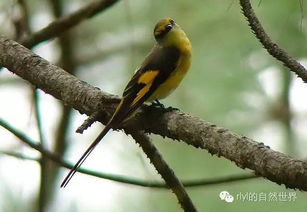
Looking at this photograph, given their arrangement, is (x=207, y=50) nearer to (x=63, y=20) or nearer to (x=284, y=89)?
(x=284, y=89)

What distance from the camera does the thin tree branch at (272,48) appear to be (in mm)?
1958

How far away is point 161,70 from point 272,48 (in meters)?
0.97

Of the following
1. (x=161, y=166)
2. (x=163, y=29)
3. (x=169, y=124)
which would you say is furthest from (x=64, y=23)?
(x=169, y=124)

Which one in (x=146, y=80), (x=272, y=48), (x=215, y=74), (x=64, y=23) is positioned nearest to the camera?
(x=272, y=48)

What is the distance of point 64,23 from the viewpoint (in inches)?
136

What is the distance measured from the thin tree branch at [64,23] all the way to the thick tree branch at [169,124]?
610 millimetres

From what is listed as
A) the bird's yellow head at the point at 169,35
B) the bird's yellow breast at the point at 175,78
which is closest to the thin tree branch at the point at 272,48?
the bird's yellow breast at the point at 175,78

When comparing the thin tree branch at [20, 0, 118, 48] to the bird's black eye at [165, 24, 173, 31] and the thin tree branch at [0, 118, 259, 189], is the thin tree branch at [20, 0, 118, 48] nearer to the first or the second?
the bird's black eye at [165, 24, 173, 31]

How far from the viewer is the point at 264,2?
12.3 ft

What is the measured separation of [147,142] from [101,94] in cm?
28

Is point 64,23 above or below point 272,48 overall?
above

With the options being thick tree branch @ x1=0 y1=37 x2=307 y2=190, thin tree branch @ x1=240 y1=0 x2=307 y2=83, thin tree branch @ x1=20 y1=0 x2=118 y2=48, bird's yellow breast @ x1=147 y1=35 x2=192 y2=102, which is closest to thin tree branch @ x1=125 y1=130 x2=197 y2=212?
thick tree branch @ x1=0 y1=37 x2=307 y2=190

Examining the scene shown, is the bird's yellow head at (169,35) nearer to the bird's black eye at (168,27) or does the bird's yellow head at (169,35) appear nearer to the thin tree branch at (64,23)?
the bird's black eye at (168,27)

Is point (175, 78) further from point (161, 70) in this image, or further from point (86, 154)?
point (86, 154)
